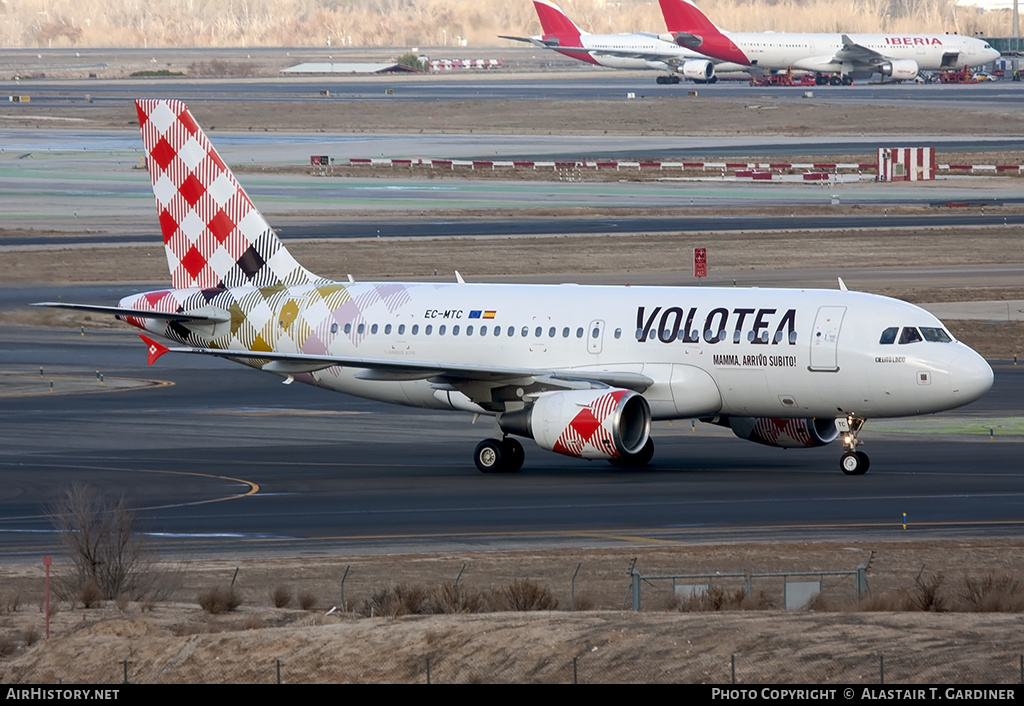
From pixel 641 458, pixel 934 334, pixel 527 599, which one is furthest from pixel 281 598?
pixel 934 334

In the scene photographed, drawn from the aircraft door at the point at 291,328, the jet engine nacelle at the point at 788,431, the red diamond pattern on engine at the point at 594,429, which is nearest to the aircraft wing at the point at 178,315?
the aircraft door at the point at 291,328

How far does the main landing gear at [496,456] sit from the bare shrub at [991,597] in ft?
52.7

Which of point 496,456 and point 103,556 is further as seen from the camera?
point 496,456

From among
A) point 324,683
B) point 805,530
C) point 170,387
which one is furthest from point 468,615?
point 170,387

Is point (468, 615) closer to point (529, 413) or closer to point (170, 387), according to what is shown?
point (529, 413)

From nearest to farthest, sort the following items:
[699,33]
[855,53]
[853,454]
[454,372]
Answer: [853,454], [454,372], [855,53], [699,33]

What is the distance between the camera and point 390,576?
27.8m

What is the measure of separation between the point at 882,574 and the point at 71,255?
192 ft

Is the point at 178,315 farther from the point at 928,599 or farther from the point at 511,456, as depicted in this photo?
the point at 928,599

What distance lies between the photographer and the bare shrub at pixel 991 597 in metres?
22.7

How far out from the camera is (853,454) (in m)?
37.9

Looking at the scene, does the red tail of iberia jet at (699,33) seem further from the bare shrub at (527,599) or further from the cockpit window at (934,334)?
the bare shrub at (527,599)

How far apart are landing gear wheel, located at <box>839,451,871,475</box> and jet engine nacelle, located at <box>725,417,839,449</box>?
1789 mm

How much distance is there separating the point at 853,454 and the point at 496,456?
8.33m
